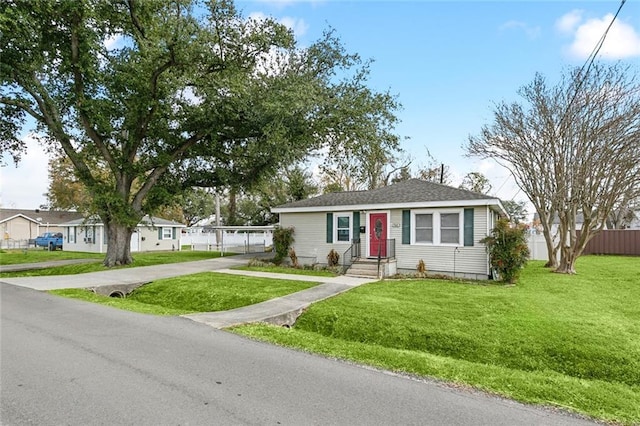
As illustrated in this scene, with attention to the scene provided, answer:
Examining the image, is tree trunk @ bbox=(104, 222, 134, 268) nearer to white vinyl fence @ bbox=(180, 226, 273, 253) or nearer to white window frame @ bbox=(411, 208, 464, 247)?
white vinyl fence @ bbox=(180, 226, 273, 253)

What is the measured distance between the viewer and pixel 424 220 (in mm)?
13797

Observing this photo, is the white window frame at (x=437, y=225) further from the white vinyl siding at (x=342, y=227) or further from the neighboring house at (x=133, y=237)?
the neighboring house at (x=133, y=237)

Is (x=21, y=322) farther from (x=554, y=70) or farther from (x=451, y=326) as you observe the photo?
(x=554, y=70)

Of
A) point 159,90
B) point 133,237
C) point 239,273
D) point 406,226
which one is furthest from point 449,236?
point 133,237

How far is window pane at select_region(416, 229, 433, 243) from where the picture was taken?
1363 cm

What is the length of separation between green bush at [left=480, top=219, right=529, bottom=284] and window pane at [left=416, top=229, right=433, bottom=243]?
2218 millimetres

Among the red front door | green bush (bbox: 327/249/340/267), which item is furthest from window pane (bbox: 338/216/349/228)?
green bush (bbox: 327/249/340/267)

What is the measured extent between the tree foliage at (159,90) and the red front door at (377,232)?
3548 mm

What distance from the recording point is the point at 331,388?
4.14 meters

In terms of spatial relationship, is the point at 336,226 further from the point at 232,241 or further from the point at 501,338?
the point at 232,241

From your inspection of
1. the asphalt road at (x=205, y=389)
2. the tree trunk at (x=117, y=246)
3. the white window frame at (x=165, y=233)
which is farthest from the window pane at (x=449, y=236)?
the white window frame at (x=165, y=233)

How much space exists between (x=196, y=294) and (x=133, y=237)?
2264cm

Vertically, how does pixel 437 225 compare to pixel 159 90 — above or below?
below

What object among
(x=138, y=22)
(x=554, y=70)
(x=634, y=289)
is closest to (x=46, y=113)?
(x=138, y=22)
